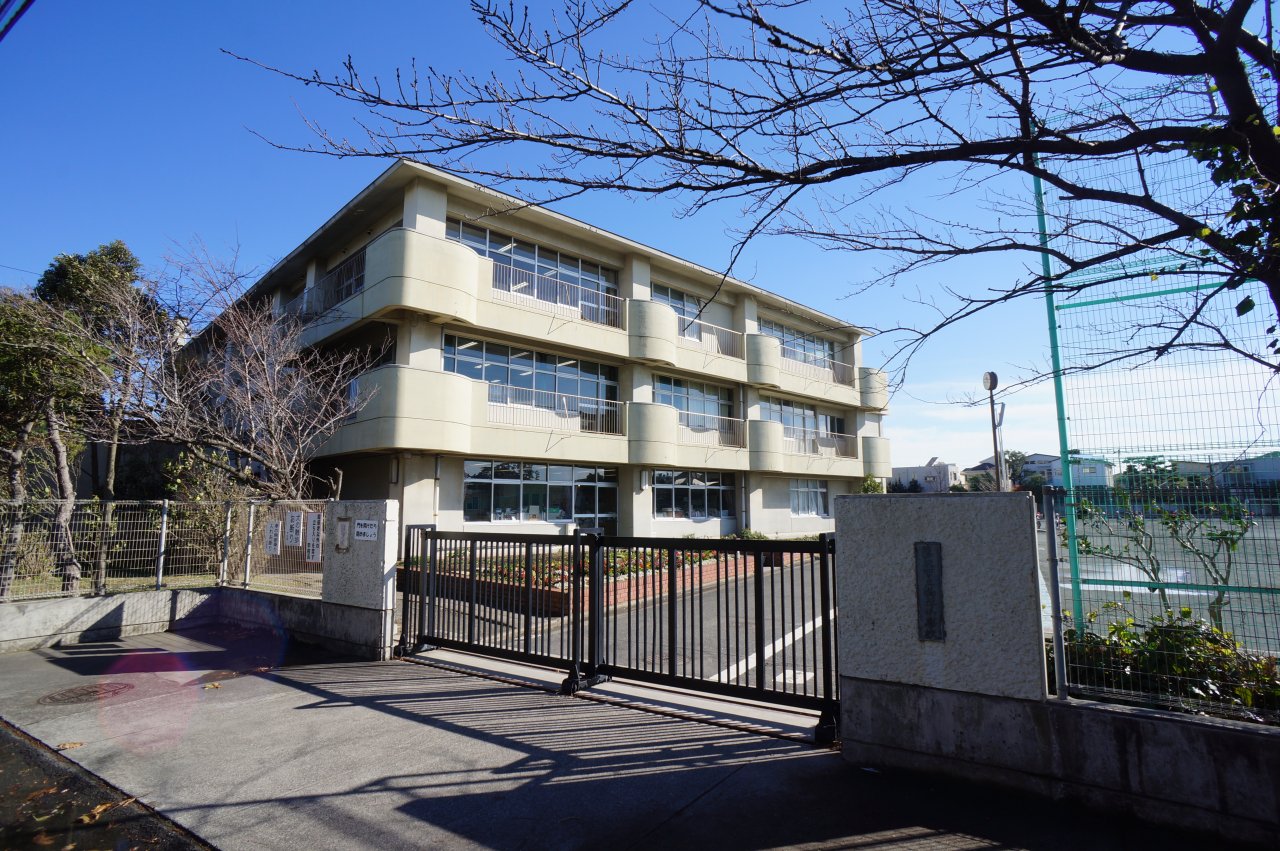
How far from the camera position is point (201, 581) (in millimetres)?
10773

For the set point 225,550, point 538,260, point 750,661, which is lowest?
point 750,661

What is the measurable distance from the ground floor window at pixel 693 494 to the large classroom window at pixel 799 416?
3955 millimetres

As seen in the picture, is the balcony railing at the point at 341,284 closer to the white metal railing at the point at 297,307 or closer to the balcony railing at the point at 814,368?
the white metal railing at the point at 297,307

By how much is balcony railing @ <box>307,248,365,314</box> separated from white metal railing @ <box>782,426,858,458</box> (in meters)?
17.7

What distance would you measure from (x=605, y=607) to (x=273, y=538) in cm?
605

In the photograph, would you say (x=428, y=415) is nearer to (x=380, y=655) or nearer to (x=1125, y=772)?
(x=380, y=655)

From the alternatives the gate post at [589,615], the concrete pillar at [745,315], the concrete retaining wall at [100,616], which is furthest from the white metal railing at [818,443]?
the gate post at [589,615]

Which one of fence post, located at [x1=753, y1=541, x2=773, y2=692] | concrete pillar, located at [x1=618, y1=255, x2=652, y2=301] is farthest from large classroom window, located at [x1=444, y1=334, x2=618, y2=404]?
fence post, located at [x1=753, y1=541, x2=773, y2=692]

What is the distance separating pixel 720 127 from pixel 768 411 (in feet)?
82.2

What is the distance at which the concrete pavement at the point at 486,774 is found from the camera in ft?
11.3

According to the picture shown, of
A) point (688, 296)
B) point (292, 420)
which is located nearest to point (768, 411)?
point (688, 296)

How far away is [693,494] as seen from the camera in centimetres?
2461

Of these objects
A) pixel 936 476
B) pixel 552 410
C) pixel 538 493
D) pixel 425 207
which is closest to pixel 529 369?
pixel 552 410

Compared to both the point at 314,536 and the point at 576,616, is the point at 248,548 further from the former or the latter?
the point at 576,616
